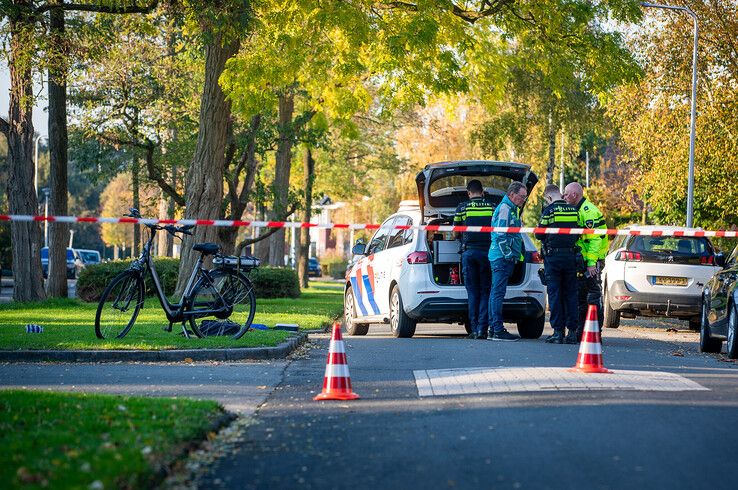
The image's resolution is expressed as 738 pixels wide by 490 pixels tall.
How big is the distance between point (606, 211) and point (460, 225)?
162ft

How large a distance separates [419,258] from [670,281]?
20.3ft

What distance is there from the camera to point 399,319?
52.4ft

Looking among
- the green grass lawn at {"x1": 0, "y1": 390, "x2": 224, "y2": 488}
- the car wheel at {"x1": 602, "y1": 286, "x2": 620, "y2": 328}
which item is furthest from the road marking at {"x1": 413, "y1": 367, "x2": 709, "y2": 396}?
the car wheel at {"x1": 602, "y1": 286, "x2": 620, "y2": 328}

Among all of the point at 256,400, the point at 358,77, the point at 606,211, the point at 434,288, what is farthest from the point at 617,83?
the point at 606,211

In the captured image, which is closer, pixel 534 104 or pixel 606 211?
pixel 534 104

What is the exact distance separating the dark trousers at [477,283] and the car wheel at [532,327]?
0.85 meters

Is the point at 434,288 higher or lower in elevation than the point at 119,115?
lower

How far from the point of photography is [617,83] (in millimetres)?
25469

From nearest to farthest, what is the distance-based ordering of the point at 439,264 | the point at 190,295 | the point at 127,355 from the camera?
the point at 127,355
the point at 190,295
the point at 439,264

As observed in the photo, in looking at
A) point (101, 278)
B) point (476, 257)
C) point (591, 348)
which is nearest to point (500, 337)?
point (476, 257)

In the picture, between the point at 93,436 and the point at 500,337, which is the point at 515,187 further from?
the point at 93,436

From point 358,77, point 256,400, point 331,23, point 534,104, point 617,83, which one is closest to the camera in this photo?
point 256,400

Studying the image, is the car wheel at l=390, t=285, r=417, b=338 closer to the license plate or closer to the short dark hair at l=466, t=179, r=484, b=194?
the short dark hair at l=466, t=179, r=484, b=194

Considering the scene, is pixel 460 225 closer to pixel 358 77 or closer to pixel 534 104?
pixel 358 77
